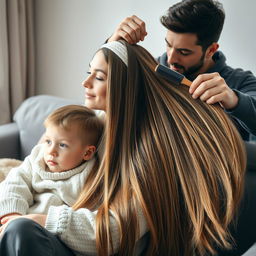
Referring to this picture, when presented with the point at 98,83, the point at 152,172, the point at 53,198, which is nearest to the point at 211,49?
the point at 98,83

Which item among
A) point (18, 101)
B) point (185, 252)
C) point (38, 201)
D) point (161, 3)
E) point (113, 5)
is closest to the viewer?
point (185, 252)

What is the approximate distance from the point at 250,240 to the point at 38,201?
2.37 feet

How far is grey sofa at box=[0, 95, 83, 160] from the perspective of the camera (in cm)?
220

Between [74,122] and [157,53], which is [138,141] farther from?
[157,53]

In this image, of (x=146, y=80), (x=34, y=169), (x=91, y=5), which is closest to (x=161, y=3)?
(x=91, y=5)

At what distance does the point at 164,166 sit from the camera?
1305 mm

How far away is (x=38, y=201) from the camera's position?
4.77 feet

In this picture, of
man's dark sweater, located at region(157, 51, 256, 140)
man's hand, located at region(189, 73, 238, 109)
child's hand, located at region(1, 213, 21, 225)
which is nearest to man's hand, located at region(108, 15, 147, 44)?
man's hand, located at region(189, 73, 238, 109)

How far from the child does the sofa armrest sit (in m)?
0.74

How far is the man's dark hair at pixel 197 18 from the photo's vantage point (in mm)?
1802

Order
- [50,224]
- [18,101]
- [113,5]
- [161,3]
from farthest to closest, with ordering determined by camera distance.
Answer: [18,101]
[113,5]
[161,3]
[50,224]

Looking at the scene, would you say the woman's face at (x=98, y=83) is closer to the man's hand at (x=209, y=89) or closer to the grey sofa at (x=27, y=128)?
the man's hand at (x=209, y=89)

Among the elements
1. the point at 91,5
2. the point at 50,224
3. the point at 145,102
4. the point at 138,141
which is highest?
the point at 91,5

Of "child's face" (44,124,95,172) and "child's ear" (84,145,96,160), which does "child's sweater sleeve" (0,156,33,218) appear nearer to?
"child's face" (44,124,95,172)
